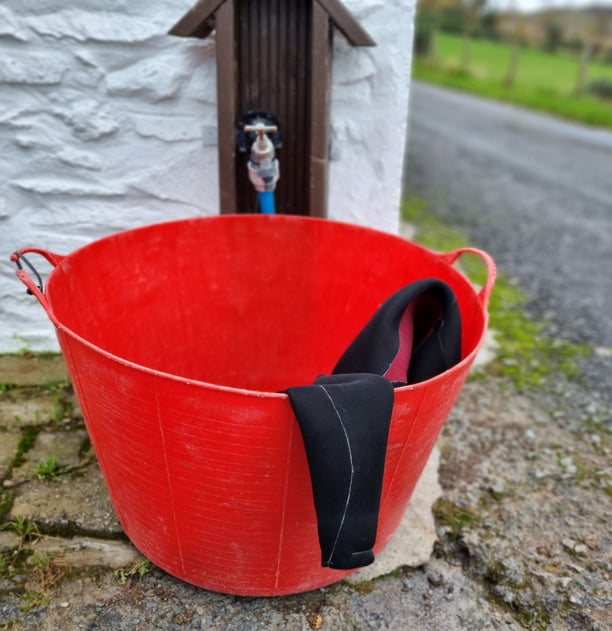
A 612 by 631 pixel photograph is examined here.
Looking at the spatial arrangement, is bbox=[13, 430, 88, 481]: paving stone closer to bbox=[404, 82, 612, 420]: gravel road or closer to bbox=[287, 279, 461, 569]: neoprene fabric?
bbox=[287, 279, 461, 569]: neoprene fabric

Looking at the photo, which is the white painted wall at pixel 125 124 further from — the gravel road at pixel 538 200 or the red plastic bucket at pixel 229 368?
the gravel road at pixel 538 200

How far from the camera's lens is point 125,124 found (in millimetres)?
2051

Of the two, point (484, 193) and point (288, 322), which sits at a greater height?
point (288, 322)

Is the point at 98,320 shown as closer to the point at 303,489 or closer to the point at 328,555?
the point at 303,489

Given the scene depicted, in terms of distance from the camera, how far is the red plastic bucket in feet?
3.65

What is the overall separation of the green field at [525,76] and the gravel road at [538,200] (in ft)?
3.88

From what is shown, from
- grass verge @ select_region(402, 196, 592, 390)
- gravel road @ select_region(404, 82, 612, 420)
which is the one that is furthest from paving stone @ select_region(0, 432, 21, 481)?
gravel road @ select_region(404, 82, 612, 420)

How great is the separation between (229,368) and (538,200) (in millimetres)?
4002

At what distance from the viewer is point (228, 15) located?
5.96 feet

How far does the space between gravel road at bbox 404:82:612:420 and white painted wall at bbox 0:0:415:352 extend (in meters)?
1.35

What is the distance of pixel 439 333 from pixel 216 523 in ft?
2.17

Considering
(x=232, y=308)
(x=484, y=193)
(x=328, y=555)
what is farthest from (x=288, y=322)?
(x=484, y=193)

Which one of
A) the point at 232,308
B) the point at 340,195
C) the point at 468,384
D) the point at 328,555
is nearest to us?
the point at 328,555

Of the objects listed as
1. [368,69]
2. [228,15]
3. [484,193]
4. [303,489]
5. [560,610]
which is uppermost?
[228,15]
